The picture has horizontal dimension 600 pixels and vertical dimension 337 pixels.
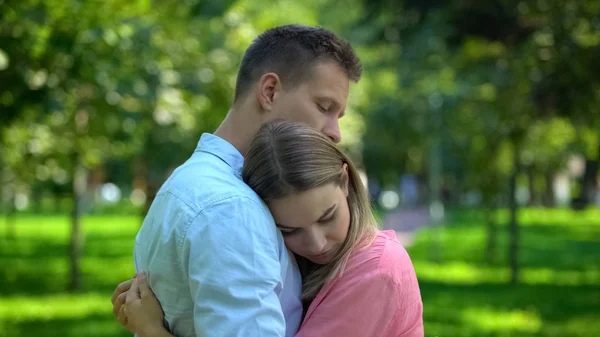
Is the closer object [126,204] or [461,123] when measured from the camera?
[461,123]

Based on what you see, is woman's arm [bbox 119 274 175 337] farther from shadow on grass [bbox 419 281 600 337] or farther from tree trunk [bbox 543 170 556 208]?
tree trunk [bbox 543 170 556 208]

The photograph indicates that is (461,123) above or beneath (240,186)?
beneath

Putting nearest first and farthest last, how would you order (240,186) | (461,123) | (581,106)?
(240,186) → (581,106) → (461,123)

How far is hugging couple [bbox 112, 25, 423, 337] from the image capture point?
203 centimetres

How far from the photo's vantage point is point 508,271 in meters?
16.2

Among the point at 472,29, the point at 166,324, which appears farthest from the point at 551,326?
the point at 166,324

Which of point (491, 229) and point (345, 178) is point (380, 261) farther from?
point (491, 229)

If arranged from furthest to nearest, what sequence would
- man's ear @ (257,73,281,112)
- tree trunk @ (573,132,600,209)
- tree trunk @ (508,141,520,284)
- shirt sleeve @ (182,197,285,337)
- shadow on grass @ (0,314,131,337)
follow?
tree trunk @ (573,132,600,209) < tree trunk @ (508,141,520,284) < shadow on grass @ (0,314,131,337) < man's ear @ (257,73,281,112) < shirt sleeve @ (182,197,285,337)

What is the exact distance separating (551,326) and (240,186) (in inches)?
336

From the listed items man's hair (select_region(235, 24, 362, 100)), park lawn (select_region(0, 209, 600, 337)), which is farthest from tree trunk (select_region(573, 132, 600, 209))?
man's hair (select_region(235, 24, 362, 100))

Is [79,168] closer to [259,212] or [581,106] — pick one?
[581,106]

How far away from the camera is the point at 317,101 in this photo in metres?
2.46

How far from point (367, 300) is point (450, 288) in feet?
37.6

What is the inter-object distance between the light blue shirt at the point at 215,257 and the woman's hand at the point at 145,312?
3cm
